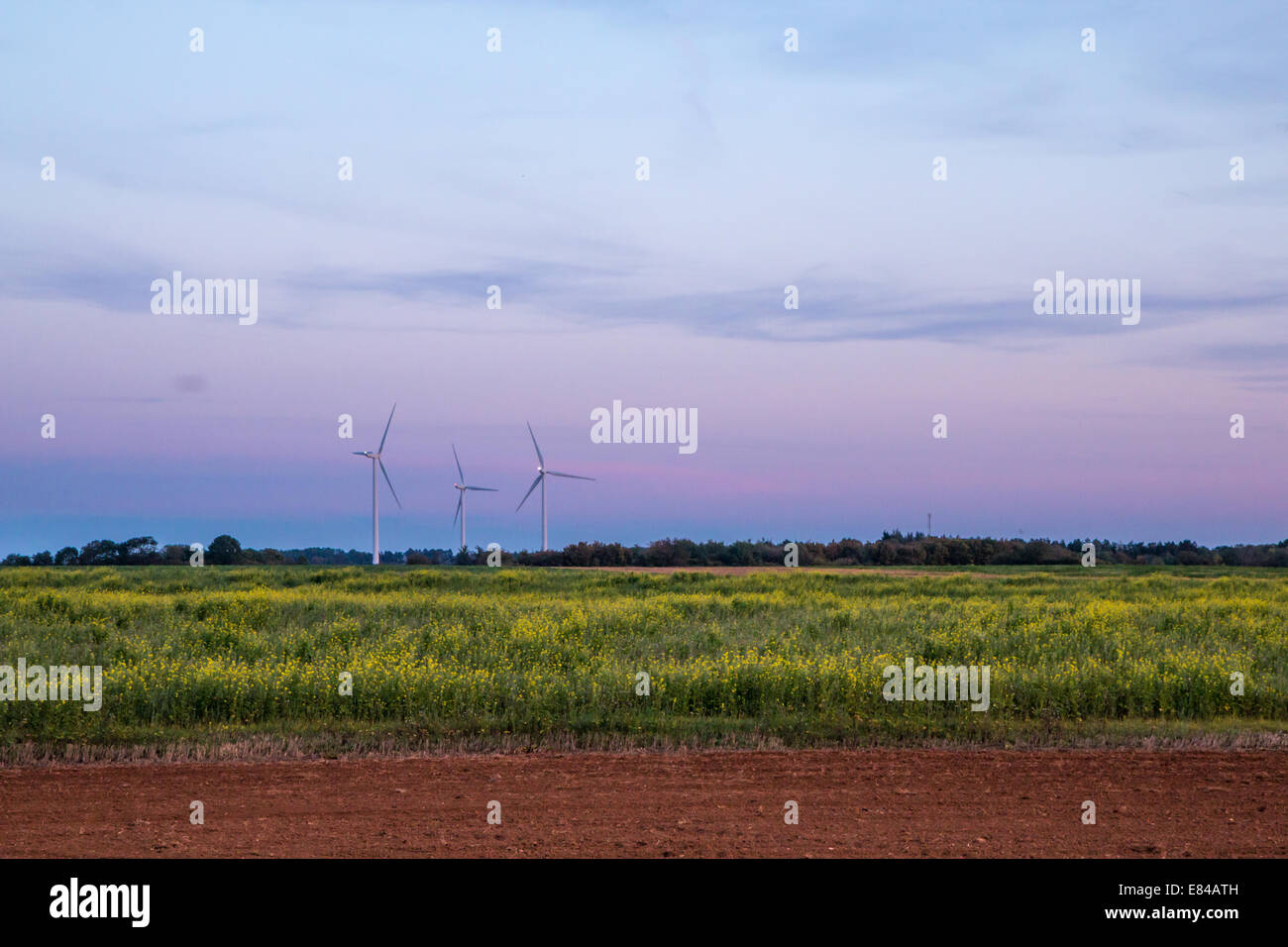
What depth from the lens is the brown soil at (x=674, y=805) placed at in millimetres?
8977

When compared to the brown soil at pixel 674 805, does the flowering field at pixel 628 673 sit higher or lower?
higher

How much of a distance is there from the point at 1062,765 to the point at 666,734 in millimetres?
4818

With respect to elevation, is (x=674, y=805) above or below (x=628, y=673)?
below

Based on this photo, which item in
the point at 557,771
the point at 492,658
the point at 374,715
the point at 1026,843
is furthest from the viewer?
the point at 492,658

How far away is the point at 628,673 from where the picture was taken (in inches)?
640

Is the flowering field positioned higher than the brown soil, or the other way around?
the flowering field

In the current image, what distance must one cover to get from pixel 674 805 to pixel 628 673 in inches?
235

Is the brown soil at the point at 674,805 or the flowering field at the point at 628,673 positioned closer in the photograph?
the brown soil at the point at 674,805

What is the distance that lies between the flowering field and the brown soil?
130 centimetres

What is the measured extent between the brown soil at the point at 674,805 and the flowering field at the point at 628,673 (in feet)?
4.28

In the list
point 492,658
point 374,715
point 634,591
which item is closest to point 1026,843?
point 374,715

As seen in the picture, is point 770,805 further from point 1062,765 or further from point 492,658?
point 492,658

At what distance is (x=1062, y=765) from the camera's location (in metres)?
12.2

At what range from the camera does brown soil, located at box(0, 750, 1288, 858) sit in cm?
898
